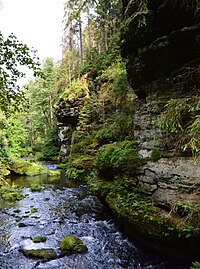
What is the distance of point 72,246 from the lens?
6.15 meters

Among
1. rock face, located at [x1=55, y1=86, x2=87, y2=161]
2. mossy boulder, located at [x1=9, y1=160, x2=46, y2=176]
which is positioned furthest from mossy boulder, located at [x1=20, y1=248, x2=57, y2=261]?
rock face, located at [x1=55, y1=86, x2=87, y2=161]

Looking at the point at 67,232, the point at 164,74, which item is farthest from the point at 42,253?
the point at 164,74

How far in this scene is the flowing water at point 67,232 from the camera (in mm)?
5500

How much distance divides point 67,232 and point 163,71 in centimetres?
589

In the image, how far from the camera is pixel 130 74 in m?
7.49

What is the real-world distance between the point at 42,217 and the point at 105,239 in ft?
10.4

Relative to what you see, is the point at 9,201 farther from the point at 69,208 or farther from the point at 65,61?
the point at 65,61

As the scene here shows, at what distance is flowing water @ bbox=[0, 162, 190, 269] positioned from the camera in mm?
5500

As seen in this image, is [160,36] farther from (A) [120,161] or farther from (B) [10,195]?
(B) [10,195]

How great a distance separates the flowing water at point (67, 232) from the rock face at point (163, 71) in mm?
1671

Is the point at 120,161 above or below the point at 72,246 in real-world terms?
above

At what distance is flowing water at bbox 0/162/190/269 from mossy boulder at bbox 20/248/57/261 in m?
0.12

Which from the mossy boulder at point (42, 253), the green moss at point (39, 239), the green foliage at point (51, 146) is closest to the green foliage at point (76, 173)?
the green moss at point (39, 239)

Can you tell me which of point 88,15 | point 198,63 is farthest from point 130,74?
point 88,15
